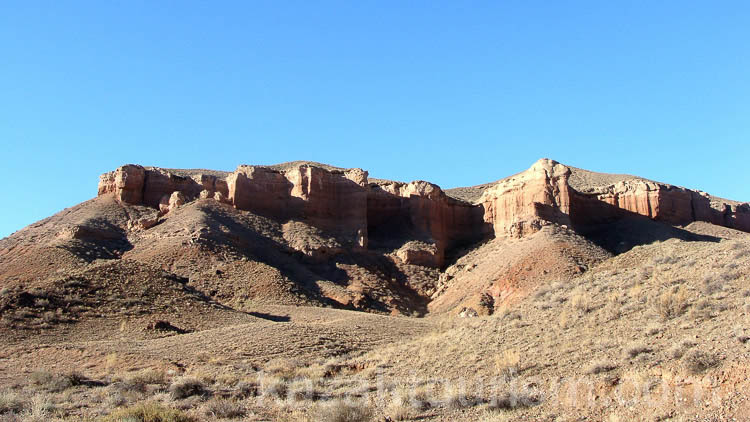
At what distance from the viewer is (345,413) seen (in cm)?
1259

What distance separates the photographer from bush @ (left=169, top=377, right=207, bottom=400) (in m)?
16.3

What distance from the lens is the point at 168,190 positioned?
5100 centimetres

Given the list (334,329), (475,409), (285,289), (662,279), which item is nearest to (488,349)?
(475,409)

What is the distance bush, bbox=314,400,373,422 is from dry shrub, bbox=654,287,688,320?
7.45 metres

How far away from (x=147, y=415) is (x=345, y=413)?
11.8 ft

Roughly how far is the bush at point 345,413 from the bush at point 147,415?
2.55 meters

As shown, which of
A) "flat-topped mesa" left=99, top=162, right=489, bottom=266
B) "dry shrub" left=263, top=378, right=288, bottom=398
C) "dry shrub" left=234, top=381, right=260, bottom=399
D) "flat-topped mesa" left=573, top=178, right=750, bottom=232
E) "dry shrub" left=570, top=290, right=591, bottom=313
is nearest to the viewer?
"dry shrub" left=263, top=378, right=288, bottom=398

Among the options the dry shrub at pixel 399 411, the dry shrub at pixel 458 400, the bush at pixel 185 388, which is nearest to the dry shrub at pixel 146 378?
the bush at pixel 185 388

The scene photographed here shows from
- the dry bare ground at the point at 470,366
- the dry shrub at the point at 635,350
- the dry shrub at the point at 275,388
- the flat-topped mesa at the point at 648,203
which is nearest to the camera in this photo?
the dry bare ground at the point at 470,366

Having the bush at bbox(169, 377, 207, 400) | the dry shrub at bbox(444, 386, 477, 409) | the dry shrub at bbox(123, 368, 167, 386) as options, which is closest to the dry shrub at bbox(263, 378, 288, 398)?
the bush at bbox(169, 377, 207, 400)

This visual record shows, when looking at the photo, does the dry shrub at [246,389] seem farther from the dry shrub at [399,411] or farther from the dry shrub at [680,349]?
the dry shrub at [680,349]

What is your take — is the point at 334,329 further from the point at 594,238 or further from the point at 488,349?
the point at 594,238

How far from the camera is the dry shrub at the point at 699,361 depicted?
11953 mm

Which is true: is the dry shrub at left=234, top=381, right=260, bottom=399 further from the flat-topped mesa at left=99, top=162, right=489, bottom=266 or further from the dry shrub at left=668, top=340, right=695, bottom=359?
→ the flat-topped mesa at left=99, top=162, right=489, bottom=266
